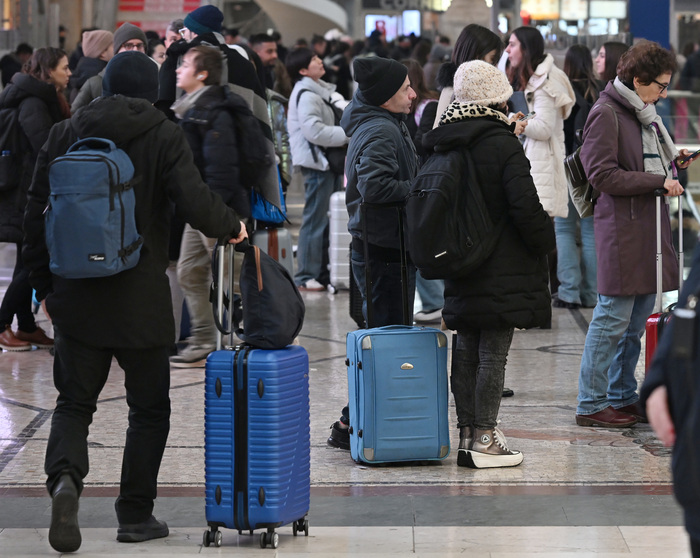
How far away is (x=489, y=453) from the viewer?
510 cm

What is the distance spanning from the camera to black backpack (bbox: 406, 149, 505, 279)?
4824 mm

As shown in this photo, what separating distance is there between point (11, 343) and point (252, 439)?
169 inches

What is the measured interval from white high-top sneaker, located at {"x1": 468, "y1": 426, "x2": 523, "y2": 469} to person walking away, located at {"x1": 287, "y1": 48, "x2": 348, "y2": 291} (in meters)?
5.01

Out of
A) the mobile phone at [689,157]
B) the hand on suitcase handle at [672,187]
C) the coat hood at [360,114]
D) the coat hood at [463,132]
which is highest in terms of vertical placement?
the coat hood at [360,114]

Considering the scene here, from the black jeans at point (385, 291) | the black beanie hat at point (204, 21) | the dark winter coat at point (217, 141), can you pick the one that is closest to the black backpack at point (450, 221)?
the black jeans at point (385, 291)

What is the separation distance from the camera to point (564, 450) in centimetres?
541

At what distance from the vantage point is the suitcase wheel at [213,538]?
4.05m

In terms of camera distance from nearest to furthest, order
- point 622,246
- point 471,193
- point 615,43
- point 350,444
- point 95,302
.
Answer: point 95,302
point 471,193
point 350,444
point 622,246
point 615,43

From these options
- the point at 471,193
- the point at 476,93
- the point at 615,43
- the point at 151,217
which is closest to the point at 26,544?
the point at 151,217

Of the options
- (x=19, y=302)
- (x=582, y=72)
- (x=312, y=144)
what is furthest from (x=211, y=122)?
(x=582, y=72)

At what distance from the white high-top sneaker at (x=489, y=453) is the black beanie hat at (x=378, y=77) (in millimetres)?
1513

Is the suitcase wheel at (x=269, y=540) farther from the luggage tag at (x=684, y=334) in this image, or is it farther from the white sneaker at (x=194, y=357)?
the white sneaker at (x=194, y=357)

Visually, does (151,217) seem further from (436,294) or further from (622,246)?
(436,294)

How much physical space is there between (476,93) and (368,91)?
0.58m
